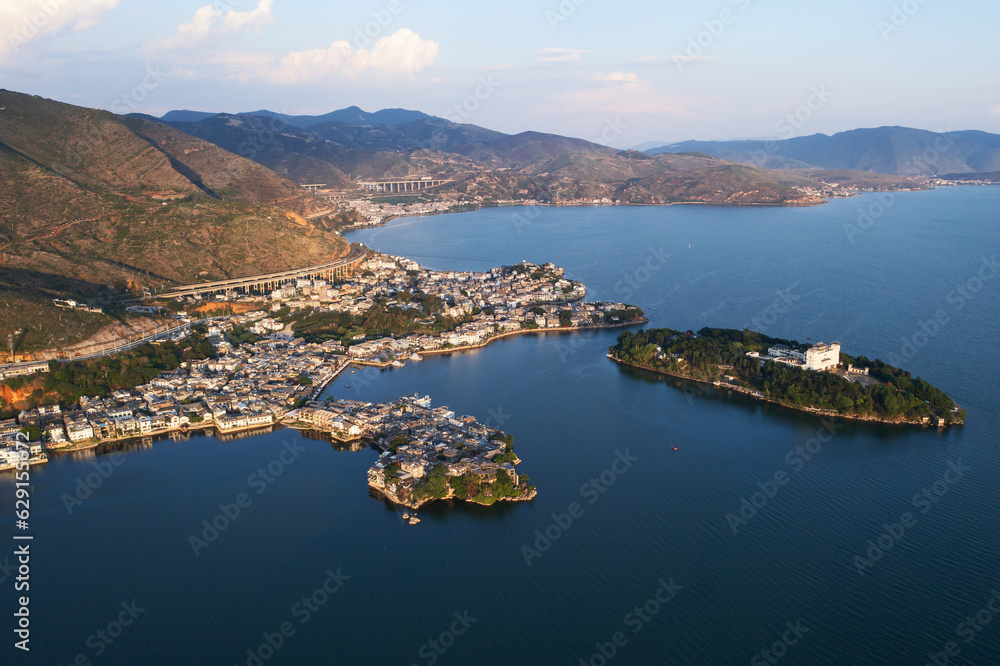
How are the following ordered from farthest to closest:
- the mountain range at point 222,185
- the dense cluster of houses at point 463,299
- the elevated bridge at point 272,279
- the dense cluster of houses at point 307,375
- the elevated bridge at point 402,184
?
the elevated bridge at point 402,184 → the elevated bridge at point 272,279 → the mountain range at point 222,185 → the dense cluster of houses at point 463,299 → the dense cluster of houses at point 307,375

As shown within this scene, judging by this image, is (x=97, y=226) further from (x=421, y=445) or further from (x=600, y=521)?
(x=600, y=521)

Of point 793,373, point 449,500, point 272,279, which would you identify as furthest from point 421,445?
point 272,279

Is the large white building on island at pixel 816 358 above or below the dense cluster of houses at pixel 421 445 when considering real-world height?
above

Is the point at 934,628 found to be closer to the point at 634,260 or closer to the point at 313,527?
the point at 313,527

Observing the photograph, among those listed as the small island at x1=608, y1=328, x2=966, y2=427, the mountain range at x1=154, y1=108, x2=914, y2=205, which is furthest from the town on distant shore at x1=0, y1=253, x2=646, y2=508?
the mountain range at x1=154, y1=108, x2=914, y2=205

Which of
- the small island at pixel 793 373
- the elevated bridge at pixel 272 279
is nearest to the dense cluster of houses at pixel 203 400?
the elevated bridge at pixel 272 279

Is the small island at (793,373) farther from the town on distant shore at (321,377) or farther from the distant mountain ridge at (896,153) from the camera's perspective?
the distant mountain ridge at (896,153)

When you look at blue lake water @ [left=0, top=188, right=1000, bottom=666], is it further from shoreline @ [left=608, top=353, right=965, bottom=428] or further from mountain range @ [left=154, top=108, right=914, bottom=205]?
mountain range @ [left=154, top=108, right=914, bottom=205]
